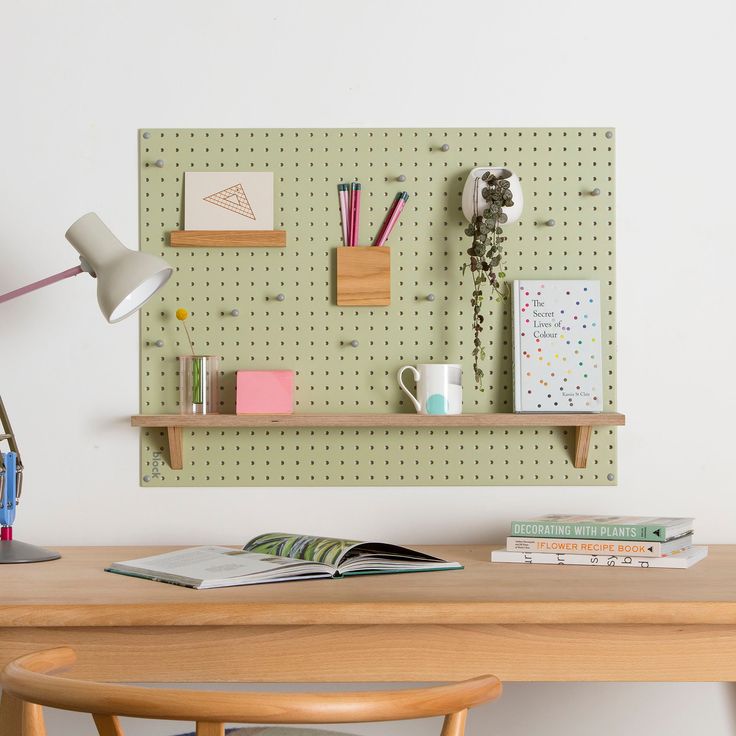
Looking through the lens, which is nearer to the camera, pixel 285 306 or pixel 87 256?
pixel 87 256

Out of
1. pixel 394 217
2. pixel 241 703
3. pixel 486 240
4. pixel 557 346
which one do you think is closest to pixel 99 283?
pixel 394 217

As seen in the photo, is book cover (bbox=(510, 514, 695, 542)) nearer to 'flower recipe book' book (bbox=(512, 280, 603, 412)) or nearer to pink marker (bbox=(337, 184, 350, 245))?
'flower recipe book' book (bbox=(512, 280, 603, 412))

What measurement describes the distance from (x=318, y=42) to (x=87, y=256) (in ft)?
2.26

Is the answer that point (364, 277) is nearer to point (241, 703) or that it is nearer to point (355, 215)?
point (355, 215)

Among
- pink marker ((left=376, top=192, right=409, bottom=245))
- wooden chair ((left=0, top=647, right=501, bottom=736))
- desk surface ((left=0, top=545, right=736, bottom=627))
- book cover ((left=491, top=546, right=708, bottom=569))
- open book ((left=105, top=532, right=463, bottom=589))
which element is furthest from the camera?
pink marker ((left=376, top=192, right=409, bottom=245))

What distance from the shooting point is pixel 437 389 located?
1798mm

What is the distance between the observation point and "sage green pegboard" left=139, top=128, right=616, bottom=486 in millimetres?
1886

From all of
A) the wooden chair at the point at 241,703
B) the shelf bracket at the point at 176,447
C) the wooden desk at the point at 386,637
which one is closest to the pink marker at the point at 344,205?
the shelf bracket at the point at 176,447

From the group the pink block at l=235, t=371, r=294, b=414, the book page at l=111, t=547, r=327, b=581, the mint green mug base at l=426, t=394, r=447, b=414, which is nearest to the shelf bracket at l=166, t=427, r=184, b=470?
the pink block at l=235, t=371, r=294, b=414

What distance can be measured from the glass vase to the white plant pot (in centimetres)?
60

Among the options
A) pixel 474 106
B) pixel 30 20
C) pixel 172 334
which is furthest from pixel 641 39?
pixel 30 20

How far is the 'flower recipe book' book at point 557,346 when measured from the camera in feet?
6.04

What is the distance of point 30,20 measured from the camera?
191 centimetres

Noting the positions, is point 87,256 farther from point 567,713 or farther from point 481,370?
point 567,713
